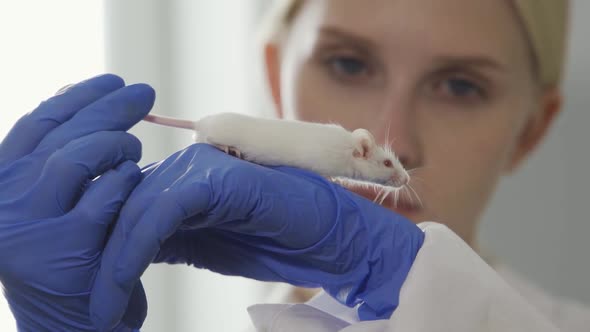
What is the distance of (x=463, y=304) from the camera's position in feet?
3.45

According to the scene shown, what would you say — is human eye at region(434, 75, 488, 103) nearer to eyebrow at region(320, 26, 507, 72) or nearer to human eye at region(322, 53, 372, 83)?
eyebrow at region(320, 26, 507, 72)

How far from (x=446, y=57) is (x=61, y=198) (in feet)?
3.32

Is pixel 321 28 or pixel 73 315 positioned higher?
pixel 321 28

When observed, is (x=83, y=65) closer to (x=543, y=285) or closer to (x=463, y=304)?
(x=463, y=304)

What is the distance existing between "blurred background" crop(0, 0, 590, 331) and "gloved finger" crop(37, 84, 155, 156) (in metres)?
0.77

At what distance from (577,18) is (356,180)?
1.69 metres

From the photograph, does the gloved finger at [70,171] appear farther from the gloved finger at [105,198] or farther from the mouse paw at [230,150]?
the mouse paw at [230,150]

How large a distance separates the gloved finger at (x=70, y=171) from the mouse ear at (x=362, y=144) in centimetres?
41

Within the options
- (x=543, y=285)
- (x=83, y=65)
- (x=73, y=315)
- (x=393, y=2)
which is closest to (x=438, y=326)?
(x=73, y=315)

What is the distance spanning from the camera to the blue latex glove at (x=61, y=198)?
0.99 metres

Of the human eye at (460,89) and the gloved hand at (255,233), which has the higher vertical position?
the human eye at (460,89)

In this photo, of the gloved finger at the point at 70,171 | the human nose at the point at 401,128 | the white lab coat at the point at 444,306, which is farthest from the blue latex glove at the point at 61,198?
the human nose at the point at 401,128

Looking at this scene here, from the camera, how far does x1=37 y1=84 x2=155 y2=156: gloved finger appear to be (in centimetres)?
103

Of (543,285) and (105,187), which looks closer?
(105,187)
